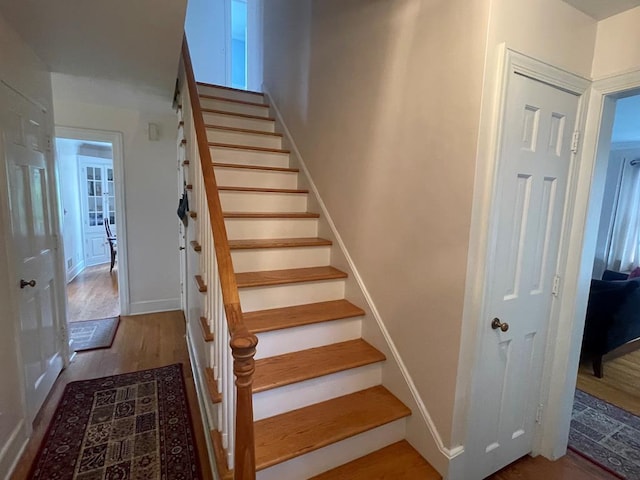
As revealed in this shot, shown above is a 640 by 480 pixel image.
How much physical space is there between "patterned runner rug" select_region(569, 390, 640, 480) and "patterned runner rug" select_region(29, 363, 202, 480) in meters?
2.23

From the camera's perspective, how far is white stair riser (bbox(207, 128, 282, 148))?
290 centimetres

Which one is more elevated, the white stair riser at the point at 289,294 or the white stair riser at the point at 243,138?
the white stair riser at the point at 243,138

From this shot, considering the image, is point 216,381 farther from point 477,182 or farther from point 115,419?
point 477,182

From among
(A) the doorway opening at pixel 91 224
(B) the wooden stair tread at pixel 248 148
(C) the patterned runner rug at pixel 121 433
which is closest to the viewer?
(C) the patterned runner rug at pixel 121 433

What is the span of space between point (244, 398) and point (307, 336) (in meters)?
0.91

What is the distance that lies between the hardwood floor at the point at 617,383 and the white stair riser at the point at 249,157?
3.11 meters

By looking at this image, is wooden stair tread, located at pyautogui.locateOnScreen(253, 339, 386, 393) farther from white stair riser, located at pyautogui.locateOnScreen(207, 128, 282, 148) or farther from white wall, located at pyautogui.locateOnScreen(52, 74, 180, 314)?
white wall, located at pyautogui.locateOnScreen(52, 74, 180, 314)

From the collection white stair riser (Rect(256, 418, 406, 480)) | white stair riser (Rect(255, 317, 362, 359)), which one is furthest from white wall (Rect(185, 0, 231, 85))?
white stair riser (Rect(256, 418, 406, 480))

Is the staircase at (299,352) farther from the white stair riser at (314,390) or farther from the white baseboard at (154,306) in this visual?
the white baseboard at (154,306)

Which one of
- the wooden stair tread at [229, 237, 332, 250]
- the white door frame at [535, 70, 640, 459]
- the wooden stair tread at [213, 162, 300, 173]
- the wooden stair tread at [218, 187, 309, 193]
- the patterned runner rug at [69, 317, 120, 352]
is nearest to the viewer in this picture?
the white door frame at [535, 70, 640, 459]

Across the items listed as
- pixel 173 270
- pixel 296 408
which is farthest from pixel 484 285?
pixel 173 270

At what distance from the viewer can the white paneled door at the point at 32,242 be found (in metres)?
1.86

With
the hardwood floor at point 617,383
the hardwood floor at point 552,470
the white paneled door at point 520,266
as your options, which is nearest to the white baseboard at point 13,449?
the white paneled door at point 520,266

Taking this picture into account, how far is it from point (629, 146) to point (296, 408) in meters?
5.79
